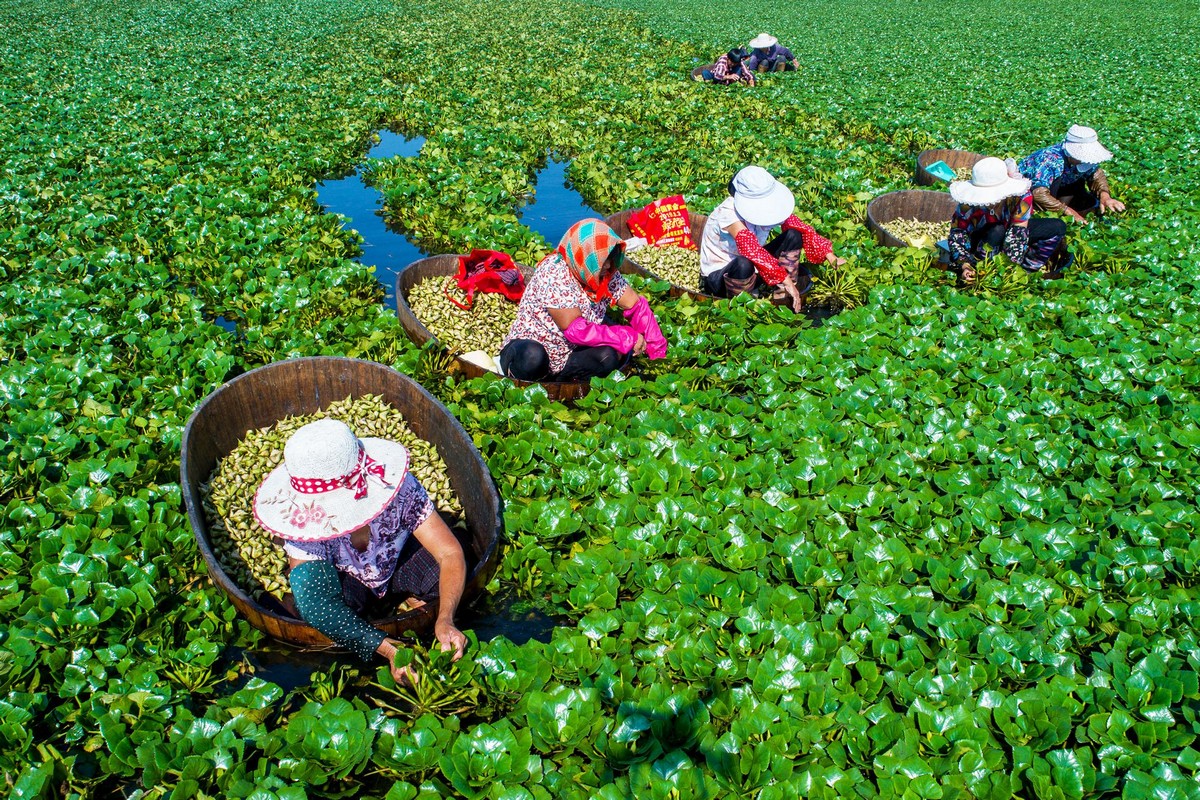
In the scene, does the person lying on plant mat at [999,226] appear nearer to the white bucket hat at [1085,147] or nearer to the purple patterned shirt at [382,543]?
the white bucket hat at [1085,147]

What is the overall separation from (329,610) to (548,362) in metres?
2.27

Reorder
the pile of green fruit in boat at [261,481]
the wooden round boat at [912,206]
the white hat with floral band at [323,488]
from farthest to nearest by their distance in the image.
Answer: the wooden round boat at [912,206]
the pile of green fruit in boat at [261,481]
the white hat with floral band at [323,488]

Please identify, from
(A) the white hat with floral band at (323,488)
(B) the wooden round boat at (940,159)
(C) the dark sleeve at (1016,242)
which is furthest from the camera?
(B) the wooden round boat at (940,159)

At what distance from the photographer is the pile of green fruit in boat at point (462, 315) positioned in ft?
17.8

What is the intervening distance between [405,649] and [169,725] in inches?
35.6

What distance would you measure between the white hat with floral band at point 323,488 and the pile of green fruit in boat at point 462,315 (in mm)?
2562

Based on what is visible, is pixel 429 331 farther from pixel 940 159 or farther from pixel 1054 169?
pixel 940 159

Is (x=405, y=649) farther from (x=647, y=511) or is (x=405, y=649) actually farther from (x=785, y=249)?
(x=785, y=249)

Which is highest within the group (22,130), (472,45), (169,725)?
(169,725)

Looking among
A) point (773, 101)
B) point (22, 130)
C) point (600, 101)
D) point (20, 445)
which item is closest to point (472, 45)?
point (600, 101)

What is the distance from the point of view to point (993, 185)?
5.91 meters

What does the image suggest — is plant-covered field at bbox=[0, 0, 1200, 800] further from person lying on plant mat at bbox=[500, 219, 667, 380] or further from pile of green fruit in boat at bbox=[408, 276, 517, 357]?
pile of green fruit in boat at bbox=[408, 276, 517, 357]

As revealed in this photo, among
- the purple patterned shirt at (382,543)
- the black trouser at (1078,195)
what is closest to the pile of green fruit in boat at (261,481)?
the purple patterned shirt at (382,543)

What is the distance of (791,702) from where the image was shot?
2.68 m
